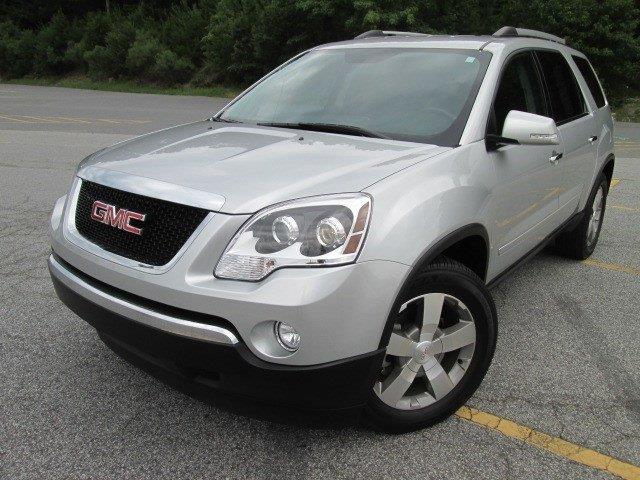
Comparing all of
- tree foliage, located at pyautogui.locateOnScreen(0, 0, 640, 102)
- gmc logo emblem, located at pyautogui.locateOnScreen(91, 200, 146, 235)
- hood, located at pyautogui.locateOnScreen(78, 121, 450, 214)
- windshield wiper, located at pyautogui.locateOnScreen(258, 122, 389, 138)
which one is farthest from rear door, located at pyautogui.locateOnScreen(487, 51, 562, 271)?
tree foliage, located at pyautogui.locateOnScreen(0, 0, 640, 102)

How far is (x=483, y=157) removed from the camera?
2824 millimetres

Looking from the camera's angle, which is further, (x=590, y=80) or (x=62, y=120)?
(x=62, y=120)

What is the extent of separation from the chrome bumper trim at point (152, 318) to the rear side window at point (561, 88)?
2.80 meters

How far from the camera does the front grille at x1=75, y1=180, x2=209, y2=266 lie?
86.4 inches

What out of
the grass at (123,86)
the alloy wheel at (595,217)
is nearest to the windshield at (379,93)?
the alloy wheel at (595,217)

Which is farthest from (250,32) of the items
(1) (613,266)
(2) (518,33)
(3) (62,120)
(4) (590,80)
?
(2) (518,33)

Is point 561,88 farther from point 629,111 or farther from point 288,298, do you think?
point 629,111

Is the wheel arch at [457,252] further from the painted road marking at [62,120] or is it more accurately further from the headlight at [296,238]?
the painted road marking at [62,120]

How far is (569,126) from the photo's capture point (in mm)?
3955

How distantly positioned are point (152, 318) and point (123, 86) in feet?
88.1

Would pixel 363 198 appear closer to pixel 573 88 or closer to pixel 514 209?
pixel 514 209

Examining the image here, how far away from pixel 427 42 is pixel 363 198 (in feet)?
5.65

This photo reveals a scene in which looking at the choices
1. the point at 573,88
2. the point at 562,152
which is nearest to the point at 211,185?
the point at 562,152

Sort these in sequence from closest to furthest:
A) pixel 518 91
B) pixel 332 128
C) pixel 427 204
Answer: pixel 427 204, pixel 332 128, pixel 518 91
